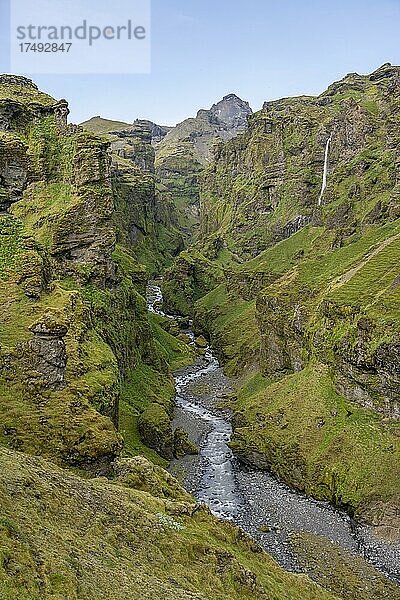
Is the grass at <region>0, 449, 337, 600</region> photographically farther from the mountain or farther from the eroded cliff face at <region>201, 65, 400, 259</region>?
the eroded cliff face at <region>201, 65, 400, 259</region>

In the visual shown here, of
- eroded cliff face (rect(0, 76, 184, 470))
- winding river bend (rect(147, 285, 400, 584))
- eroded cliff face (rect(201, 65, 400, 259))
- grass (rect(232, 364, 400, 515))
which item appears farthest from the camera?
eroded cliff face (rect(201, 65, 400, 259))

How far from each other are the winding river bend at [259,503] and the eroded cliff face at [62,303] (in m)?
7.57

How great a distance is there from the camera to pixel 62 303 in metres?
58.3

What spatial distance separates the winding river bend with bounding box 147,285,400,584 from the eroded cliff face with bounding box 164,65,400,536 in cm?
197

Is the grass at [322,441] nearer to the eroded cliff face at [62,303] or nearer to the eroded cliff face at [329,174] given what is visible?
the eroded cliff face at [62,303]

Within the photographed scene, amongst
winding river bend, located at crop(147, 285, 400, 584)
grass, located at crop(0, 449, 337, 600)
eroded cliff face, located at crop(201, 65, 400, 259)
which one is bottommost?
winding river bend, located at crop(147, 285, 400, 584)

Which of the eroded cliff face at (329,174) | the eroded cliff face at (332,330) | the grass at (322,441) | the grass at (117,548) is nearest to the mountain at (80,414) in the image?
the grass at (117,548)

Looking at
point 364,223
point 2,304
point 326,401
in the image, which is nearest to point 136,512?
point 2,304

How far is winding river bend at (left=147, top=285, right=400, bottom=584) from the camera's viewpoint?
158 ft

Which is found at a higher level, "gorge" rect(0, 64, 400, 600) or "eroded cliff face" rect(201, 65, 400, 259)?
"eroded cliff face" rect(201, 65, 400, 259)

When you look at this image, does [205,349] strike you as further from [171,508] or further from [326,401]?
[171,508]

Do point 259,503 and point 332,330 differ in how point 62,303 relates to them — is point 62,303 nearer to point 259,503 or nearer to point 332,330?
point 259,503

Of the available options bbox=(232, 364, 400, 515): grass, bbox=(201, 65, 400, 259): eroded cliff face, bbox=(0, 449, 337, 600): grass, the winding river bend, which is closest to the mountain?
bbox=(0, 449, 337, 600): grass

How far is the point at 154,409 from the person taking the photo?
2766 inches
